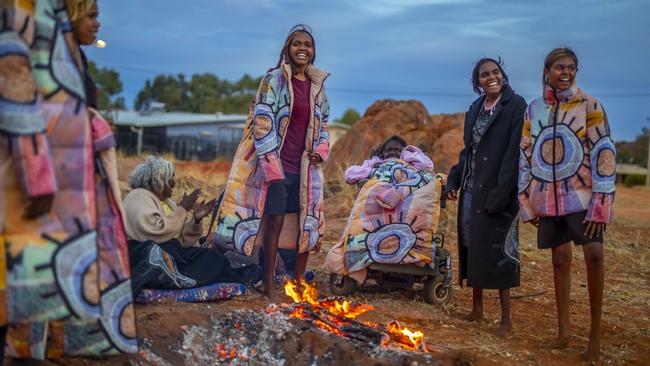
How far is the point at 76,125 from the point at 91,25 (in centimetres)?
61

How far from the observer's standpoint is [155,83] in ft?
198

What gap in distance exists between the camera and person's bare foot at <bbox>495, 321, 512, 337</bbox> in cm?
536

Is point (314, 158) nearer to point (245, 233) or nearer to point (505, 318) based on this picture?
point (245, 233)

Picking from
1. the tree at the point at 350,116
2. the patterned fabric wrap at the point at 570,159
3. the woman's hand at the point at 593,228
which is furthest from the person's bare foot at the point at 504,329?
the tree at the point at 350,116

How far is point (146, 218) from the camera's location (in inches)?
221

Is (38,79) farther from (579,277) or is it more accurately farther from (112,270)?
(579,277)

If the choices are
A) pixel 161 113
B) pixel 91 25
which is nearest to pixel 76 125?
pixel 91 25

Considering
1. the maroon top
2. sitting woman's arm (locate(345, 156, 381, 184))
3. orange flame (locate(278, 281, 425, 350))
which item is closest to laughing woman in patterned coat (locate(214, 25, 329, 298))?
the maroon top

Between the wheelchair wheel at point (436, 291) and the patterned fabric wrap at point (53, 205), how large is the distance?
11.4ft

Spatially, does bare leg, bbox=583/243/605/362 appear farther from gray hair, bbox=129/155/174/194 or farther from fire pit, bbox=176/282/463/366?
gray hair, bbox=129/155/174/194

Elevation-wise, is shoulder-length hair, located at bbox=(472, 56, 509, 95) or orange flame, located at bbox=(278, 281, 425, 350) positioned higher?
shoulder-length hair, located at bbox=(472, 56, 509, 95)

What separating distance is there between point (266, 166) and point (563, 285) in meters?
2.38

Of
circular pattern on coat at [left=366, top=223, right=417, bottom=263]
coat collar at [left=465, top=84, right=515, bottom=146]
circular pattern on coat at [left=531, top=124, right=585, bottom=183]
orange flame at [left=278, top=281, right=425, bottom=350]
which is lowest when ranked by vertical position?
orange flame at [left=278, top=281, right=425, bottom=350]

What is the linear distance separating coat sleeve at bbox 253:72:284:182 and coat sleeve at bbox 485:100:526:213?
1659 millimetres
